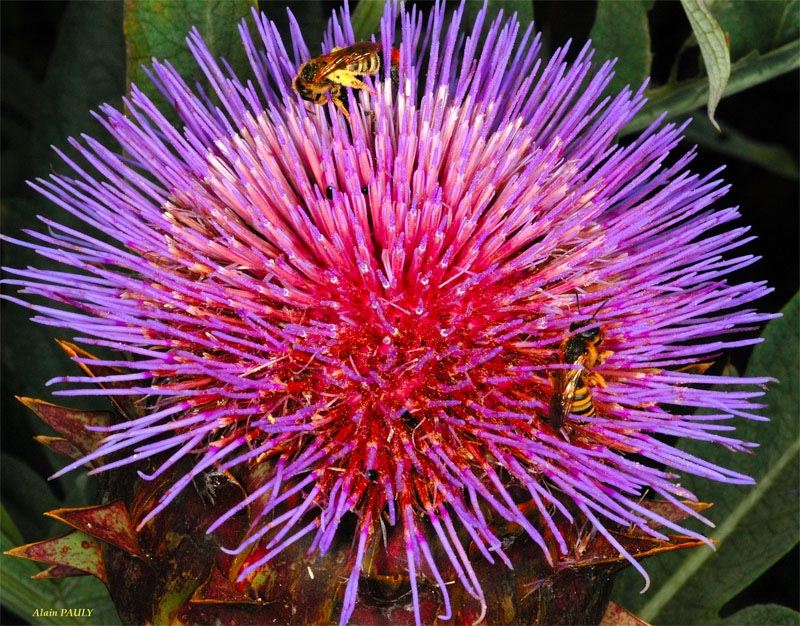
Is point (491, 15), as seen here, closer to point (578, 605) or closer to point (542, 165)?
point (542, 165)

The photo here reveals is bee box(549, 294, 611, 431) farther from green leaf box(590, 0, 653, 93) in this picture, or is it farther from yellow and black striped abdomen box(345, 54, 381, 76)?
green leaf box(590, 0, 653, 93)

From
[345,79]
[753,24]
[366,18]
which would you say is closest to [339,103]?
[345,79]

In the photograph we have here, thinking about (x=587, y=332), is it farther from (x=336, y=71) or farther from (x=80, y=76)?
(x=80, y=76)

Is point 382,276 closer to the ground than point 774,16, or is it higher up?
closer to the ground

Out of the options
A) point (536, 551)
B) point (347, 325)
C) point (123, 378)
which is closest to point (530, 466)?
point (536, 551)

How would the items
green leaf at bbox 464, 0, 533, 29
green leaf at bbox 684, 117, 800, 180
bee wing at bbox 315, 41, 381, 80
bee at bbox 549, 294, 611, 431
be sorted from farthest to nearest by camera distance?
green leaf at bbox 684, 117, 800, 180
green leaf at bbox 464, 0, 533, 29
bee wing at bbox 315, 41, 381, 80
bee at bbox 549, 294, 611, 431

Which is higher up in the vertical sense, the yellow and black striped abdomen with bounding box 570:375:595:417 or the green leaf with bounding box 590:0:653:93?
the green leaf with bounding box 590:0:653:93

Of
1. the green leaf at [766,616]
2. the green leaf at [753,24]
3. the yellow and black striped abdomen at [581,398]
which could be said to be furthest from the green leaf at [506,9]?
the green leaf at [766,616]

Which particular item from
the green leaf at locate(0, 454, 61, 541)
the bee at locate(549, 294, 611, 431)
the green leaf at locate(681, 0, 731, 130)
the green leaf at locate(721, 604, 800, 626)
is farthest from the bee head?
the green leaf at locate(0, 454, 61, 541)
